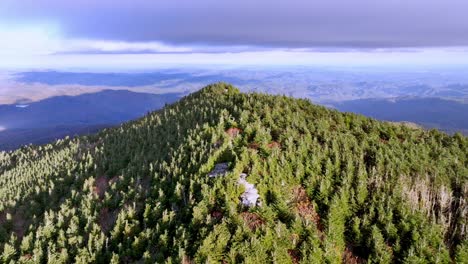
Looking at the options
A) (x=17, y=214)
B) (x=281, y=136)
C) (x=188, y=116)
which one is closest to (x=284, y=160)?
(x=281, y=136)

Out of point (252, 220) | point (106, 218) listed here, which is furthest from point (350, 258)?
point (106, 218)

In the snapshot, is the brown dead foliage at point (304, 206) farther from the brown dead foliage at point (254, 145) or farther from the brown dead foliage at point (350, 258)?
the brown dead foliage at point (254, 145)

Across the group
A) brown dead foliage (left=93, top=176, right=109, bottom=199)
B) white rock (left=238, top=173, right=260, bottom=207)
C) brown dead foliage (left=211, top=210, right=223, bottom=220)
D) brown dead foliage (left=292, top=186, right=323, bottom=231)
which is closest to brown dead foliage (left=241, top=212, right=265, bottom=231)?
white rock (left=238, top=173, right=260, bottom=207)

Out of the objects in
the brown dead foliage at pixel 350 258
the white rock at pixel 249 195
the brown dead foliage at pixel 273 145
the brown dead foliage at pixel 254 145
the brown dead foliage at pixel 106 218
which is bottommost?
the brown dead foliage at pixel 350 258

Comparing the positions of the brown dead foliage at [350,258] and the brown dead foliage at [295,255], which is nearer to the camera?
the brown dead foliage at [295,255]

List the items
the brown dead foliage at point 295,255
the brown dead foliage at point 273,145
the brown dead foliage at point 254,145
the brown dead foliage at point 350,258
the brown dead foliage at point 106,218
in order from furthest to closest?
the brown dead foliage at point 273,145 < the brown dead foliage at point 254,145 < the brown dead foliage at point 106,218 < the brown dead foliage at point 350,258 < the brown dead foliage at point 295,255

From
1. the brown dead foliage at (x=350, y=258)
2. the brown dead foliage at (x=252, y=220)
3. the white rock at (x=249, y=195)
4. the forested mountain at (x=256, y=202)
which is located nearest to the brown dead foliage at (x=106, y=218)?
the forested mountain at (x=256, y=202)
